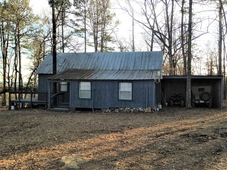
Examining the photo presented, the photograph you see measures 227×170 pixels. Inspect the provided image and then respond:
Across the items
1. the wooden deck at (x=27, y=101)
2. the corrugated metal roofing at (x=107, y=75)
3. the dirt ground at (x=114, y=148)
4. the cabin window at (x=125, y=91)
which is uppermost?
the corrugated metal roofing at (x=107, y=75)

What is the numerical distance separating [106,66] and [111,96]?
11.6ft

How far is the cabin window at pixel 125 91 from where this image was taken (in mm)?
14116

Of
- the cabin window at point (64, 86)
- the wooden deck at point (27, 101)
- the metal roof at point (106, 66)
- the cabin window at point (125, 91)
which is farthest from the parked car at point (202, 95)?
the wooden deck at point (27, 101)

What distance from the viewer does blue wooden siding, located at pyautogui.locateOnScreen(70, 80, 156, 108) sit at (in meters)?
13.7

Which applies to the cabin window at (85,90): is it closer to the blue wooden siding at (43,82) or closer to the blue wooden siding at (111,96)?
the blue wooden siding at (111,96)

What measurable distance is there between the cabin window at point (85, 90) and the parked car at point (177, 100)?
6.95 meters

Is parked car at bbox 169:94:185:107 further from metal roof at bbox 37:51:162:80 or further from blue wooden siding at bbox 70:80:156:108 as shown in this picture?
blue wooden siding at bbox 70:80:156:108

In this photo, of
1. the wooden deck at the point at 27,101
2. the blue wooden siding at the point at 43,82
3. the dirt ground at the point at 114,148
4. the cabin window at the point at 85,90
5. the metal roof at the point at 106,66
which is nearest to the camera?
the dirt ground at the point at 114,148

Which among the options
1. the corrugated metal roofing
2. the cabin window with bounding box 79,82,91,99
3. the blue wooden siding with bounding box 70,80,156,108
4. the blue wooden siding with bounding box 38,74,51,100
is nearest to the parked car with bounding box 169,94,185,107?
the corrugated metal roofing

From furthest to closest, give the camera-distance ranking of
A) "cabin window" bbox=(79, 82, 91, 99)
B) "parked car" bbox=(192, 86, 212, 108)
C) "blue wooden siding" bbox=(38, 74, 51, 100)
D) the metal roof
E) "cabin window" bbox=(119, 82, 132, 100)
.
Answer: "blue wooden siding" bbox=(38, 74, 51, 100) → "parked car" bbox=(192, 86, 212, 108) → the metal roof → "cabin window" bbox=(79, 82, 91, 99) → "cabin window" bbox=(119, 82, 132, 100)

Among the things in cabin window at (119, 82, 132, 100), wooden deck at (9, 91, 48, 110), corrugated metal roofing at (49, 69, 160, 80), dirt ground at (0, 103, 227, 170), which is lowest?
dirt ground at (0, 103, 227, 170)

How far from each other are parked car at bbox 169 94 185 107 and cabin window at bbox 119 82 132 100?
4.89 m

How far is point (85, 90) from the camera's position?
14789mm

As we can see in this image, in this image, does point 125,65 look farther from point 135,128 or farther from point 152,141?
point 152,141
